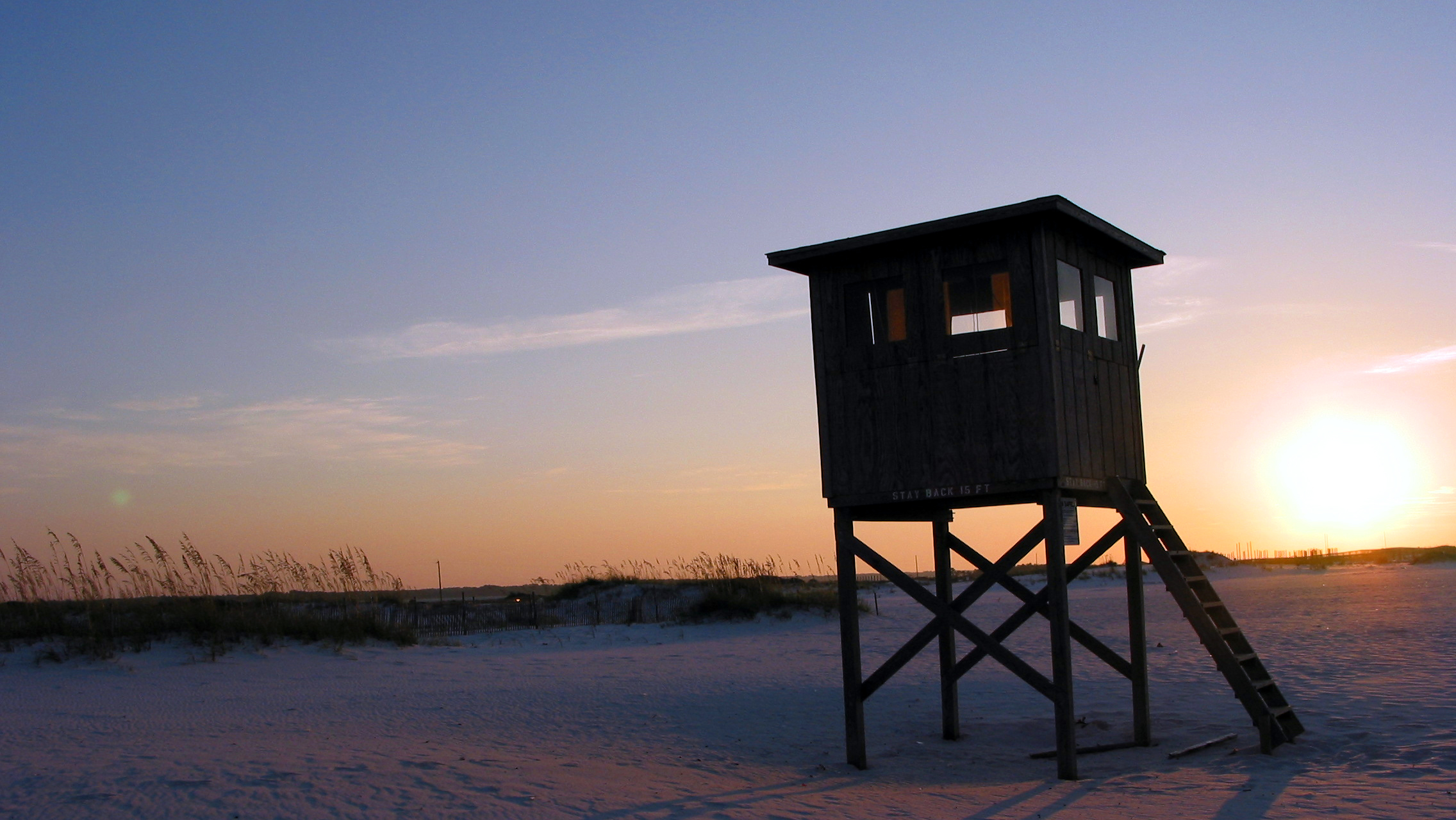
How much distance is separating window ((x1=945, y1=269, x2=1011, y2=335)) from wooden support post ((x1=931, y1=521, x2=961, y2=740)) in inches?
112

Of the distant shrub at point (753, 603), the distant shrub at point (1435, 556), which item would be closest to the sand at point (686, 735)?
the distant shrub at point (753, 603)

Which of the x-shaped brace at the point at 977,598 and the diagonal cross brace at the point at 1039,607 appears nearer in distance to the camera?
the x-shaped brace at the point at 977,598

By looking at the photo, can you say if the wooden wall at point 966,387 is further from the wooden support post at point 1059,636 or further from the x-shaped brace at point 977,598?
the x-shaped brace at point 977,598

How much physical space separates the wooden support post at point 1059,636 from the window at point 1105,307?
238 centimetres

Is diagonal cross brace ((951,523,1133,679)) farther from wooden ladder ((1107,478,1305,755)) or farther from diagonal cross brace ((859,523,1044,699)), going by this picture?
wooden ladder ((1107,478,1305,755))

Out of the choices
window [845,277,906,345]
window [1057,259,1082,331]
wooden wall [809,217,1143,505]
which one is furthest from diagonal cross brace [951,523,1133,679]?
window [845,277,906,345]

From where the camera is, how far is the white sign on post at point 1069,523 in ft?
35.7

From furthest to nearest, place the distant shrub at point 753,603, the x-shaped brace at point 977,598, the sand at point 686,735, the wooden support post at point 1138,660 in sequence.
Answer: the distant shrub at point 753,603
the wooden support post at point 1138,660
the x-shaped brace at point 977,598
the sand at point 686,735

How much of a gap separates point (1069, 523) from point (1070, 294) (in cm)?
236

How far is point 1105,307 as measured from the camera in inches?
486

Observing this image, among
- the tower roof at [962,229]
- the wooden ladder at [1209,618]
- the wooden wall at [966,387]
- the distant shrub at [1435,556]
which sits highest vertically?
the tower roof at [962,229]

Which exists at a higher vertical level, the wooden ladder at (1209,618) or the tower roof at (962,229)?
the tower roof at (962,229)

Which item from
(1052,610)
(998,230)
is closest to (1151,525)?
(1052,610)

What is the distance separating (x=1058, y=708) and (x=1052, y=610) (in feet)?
3.01
